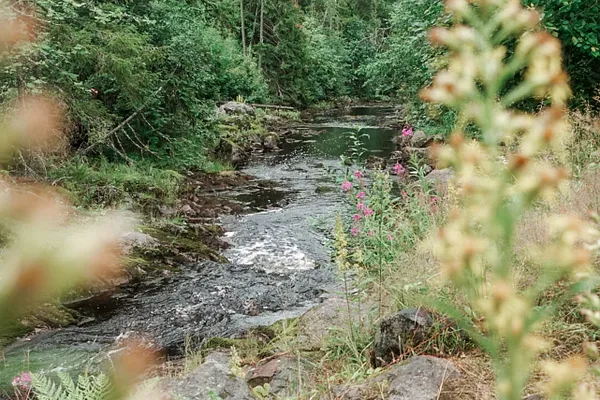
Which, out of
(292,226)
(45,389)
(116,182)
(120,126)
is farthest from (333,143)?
(45,389)

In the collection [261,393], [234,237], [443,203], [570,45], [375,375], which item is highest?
[570,45]

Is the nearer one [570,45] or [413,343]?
[413,343]

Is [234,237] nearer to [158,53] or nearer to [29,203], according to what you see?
[158,53]

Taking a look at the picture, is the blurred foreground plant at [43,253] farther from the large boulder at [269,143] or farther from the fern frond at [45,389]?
the large boulder at [269,143]

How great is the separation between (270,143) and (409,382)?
1453 centimetres

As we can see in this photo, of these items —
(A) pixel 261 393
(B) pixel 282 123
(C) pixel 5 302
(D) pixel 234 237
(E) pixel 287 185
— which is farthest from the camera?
(B) pixel 282 123

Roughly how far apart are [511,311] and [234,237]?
7.68 metres

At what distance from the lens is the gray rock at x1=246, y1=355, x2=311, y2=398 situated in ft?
10.6

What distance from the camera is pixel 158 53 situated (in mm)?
9828

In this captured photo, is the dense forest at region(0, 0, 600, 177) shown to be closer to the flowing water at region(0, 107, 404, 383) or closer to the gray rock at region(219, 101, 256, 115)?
the flowing water at region(0, 107, 404, 383)

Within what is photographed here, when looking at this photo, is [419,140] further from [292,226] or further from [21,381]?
[21,381]

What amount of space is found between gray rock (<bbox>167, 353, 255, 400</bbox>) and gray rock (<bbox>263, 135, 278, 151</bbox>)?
13382 millimetres

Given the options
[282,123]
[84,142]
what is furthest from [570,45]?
[282,123]

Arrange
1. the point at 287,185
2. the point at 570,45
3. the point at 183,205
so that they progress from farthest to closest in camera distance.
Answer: the point at 287,185
the point at 183,205
the point at 570,45
